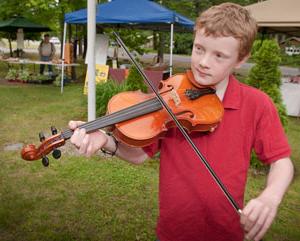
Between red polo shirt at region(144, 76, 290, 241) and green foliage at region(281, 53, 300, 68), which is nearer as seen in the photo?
red polo shirt at region(144, 76, 290, 241)

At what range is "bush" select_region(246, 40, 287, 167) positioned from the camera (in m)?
5.71

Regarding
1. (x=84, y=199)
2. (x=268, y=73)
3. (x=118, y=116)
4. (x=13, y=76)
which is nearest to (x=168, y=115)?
(x=118, y=116)

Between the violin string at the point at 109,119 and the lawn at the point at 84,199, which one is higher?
the violin string at the point at 109,119

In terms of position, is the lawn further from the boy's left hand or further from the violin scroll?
the boy's left hand

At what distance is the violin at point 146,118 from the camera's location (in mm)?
1561

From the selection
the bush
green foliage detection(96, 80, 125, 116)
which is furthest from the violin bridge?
green foliage detection(96, 80, 125, 116)

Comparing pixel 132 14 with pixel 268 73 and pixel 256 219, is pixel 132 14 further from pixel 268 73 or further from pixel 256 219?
pixel 256 219

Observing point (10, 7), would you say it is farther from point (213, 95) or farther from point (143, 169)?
point (213, 95)

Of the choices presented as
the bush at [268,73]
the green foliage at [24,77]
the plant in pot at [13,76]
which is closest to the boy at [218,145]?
the bush at [268,73]

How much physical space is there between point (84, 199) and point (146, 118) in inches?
107

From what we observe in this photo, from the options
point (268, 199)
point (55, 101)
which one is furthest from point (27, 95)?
point (268, 199)

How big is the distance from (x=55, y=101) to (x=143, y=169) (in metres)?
5.23

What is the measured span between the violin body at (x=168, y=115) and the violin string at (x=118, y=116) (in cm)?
2

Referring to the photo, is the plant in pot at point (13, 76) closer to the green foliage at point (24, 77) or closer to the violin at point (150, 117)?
the green foliage at point (24, 77)
